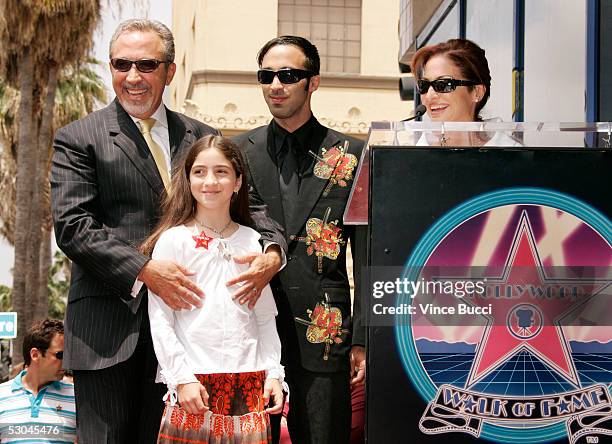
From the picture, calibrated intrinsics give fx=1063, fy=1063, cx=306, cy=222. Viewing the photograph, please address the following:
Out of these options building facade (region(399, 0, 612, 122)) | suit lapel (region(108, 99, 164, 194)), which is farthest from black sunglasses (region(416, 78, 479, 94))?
building facade (region(399, 0, 612, 122))

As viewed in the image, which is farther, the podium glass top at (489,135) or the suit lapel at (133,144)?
the suit lapel at (133,144)

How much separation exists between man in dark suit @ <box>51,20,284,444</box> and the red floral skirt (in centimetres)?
28

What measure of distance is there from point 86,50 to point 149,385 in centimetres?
1862

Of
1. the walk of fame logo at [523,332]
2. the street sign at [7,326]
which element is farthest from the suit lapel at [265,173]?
the street sign at [7,326]

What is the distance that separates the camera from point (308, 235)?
14.5 ft

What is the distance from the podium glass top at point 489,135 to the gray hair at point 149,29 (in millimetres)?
1606

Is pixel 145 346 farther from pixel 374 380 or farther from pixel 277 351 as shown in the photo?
pixel 374 380

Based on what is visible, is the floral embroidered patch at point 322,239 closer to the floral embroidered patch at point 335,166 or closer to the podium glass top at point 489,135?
the floral embroidered patch at point 335,166

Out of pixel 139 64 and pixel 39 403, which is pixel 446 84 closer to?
pixel 139 64

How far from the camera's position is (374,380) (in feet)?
10.1

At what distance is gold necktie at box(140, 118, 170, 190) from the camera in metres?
4.36

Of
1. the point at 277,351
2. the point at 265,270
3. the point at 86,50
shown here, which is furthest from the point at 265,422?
the point at 86,50

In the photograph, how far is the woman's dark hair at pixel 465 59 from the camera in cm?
470

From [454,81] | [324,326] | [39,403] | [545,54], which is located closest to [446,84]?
[454,81]
